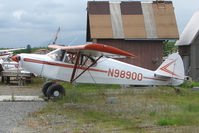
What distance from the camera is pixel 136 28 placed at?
703 inches

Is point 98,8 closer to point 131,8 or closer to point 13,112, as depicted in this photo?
point 131,8

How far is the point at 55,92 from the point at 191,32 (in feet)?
42.4

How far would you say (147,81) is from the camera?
12.2 metres

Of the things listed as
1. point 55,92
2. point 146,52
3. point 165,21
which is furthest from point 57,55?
point 165,21

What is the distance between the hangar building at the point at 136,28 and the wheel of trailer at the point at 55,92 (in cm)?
703

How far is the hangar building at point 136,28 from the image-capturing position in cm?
1761

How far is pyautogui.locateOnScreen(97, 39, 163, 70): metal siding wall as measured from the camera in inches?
704

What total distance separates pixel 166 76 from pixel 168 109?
352 centimetres

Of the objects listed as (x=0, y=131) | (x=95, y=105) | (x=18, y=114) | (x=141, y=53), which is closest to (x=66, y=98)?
(x=95, y=105)

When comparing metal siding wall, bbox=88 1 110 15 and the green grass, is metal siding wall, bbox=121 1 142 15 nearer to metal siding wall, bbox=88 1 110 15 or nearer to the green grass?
metal siding wall, bbox=88 1 110 15

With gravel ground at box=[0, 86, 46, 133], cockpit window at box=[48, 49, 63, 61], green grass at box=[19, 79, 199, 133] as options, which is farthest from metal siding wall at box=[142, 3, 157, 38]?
gravel ground at box=[0, 86, 46, 133]

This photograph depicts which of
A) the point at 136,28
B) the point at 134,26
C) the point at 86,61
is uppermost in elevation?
the point at 134,26

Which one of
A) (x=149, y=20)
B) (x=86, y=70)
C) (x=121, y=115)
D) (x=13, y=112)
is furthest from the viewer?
(x=149, y=20)

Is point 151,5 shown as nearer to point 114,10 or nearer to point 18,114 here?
point 114,10
